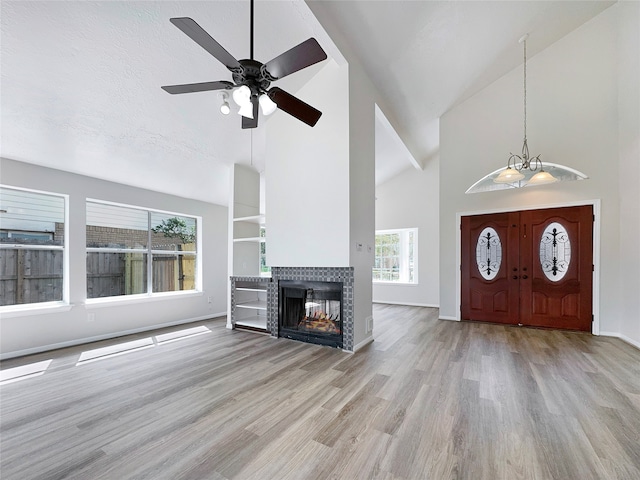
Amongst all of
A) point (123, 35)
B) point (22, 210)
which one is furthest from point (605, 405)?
point (22, 210)

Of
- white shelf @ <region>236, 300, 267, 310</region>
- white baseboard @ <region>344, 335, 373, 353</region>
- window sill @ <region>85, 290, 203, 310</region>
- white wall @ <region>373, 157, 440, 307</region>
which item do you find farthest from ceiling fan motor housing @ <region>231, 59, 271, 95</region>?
white wall @ <region>373, 157, 440, 307</region>

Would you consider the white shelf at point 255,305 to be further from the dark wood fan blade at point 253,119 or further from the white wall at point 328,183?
the dark wood fan blade at point 253,119

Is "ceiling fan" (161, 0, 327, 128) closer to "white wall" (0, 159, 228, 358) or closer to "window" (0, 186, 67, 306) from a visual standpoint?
"white wall" (0, 159, 228, 358)

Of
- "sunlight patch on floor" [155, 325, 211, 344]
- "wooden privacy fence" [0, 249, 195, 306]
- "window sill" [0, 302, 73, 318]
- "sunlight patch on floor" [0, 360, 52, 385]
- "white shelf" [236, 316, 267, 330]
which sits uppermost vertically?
"wooden privacy fence" [0, 249, 195, 306]

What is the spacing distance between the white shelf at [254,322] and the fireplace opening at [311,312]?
1.79 ft

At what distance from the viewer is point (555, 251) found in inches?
185

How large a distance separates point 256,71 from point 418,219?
6108 mm

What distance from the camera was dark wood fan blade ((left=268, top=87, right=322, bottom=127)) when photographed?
2109 millimetres

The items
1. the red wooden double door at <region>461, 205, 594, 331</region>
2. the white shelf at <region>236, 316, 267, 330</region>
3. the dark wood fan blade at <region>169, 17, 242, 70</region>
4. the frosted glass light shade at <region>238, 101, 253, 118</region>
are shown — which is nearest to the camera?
the dark wood fan blade at <region>169, 17, 242, 70</region>

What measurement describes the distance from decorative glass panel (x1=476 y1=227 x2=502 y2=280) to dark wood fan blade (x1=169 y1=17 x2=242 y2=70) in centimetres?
519

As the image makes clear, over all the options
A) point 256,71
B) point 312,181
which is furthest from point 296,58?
point 312,181

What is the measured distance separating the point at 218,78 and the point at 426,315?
5.71m

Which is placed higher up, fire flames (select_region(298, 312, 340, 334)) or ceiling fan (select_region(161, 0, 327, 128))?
ceiling fan (select_region(161, 0, 327, 128))

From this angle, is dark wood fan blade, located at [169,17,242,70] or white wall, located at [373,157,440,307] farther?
white wall, located at [373,157,440,307]
